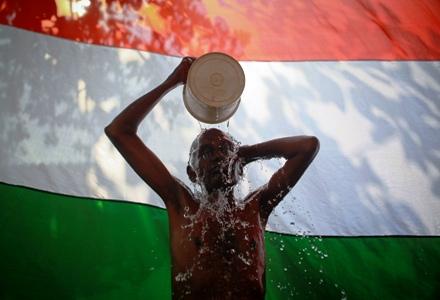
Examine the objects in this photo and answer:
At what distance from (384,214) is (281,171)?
1.86ft

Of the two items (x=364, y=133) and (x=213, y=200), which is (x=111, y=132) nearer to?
(x=213, y=200)

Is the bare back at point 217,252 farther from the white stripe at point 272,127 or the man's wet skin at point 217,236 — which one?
the white stripe at point 272,127

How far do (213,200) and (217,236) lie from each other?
0.60 feet

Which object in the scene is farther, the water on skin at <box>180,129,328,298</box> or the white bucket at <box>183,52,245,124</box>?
the water on skin at <box>180,129,328,298</box>

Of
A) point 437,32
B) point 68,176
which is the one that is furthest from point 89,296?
point 437,32

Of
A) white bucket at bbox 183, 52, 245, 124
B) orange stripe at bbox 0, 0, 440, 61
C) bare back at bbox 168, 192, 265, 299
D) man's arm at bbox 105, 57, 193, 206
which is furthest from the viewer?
orange stripe at bbox 0, 0, 440, 61

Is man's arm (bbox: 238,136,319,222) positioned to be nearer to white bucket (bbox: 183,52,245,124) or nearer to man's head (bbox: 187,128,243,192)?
man's head (bbox: 187,128,243,192)

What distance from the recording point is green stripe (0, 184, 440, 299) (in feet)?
→ 7.47

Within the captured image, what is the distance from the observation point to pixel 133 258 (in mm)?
2326

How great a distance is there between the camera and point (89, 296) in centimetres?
227

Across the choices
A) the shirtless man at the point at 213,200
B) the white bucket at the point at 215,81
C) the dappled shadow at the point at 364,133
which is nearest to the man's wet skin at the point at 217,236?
the shirtless man at the point at 213,200

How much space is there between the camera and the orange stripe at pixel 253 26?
2520 millimetres

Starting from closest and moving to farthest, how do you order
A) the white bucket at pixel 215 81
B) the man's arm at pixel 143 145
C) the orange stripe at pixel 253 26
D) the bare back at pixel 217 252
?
the white bucket at pixel 215 81 → the bare back at pixel 217 252 → the man's arm at pixel 143 145 → the orange stripe at pixel 253 26

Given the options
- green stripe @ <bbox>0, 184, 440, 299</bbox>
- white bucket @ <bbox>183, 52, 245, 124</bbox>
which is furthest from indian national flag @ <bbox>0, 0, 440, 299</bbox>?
white bucket @ <bbox>183, 52, 245, 124</bbox>
